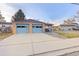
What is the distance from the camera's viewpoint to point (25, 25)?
3270mm

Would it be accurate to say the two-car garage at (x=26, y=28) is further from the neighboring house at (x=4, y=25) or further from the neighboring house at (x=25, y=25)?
the neighboring house at (x=4, y=25)

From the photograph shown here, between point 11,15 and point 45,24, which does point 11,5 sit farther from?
point 45,24

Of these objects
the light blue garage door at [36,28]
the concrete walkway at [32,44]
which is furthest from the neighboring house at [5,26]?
the light blue garage door at [36,28]

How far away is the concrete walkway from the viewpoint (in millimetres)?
3195

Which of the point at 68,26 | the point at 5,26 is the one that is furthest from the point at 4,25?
the point at 68,26

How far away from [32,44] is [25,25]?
24 cm

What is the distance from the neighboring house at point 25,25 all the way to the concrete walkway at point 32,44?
0.19ft

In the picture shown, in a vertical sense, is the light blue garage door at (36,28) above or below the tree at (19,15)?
below

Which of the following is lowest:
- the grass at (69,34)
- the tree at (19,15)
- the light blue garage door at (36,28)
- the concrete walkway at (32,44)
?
the concrete walkway at (32,44)

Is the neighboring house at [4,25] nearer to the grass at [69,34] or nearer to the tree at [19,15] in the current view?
the tree at [19,15]

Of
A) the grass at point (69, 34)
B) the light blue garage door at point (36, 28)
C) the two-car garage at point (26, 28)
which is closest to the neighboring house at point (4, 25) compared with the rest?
the two-car garage at point (26, 28)

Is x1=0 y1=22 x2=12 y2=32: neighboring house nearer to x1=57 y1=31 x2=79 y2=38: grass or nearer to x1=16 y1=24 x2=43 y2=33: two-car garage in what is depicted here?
x1=16 y1=24 x2=43 y2=33: two-car garage

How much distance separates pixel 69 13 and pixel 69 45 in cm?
37

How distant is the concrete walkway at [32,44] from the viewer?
320cm
